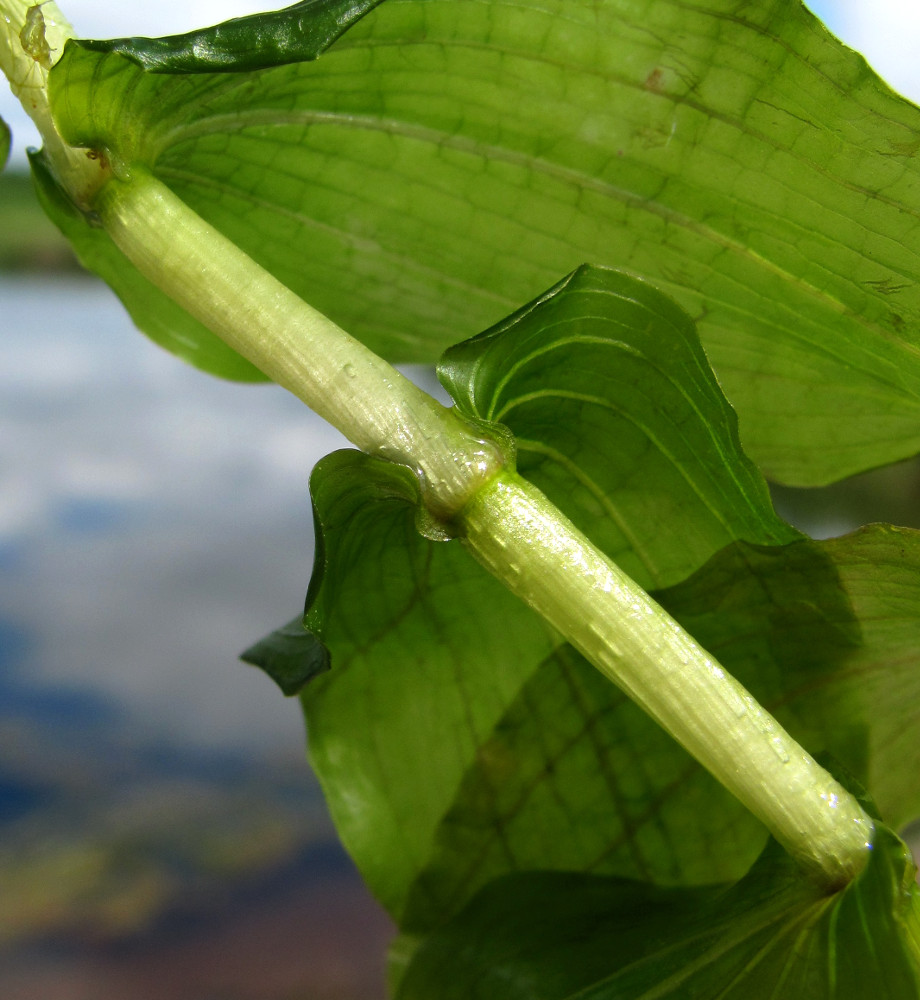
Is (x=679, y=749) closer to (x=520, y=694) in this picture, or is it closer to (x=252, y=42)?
(x=520, y=694)

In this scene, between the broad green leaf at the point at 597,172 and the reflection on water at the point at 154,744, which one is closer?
the broad green leaf at the point at 597,172

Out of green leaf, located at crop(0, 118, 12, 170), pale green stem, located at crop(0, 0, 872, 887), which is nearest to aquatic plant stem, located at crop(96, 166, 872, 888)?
pale green stem, located at crop(0, 0, 872, 887)

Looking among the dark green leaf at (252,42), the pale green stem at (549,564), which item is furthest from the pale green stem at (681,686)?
the dark green leaf at (252,42)

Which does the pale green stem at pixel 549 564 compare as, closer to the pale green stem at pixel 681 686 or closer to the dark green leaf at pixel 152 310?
the pale green stem at pixel 681 686

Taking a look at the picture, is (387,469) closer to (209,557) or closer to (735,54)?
(735,54)

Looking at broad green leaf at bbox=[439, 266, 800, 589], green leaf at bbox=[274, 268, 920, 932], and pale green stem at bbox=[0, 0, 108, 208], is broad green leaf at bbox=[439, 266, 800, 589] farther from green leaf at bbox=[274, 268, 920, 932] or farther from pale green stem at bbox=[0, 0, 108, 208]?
pale green stem at bbox=[0, 0, 108, 208]
